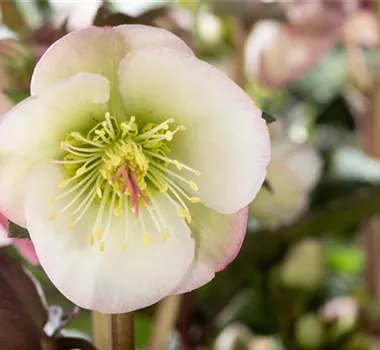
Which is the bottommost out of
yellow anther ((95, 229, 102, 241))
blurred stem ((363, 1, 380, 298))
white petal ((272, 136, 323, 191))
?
blurred stem ((363, 1, 380, 298))

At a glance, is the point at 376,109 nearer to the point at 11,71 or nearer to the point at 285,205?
Result: the point at 285,205

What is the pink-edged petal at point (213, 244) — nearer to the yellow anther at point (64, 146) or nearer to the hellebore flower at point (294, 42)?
the yellow anther at point (64, 146)

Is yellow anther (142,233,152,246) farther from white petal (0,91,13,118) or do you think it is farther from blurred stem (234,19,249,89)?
blurred stem (234,19,249,89)

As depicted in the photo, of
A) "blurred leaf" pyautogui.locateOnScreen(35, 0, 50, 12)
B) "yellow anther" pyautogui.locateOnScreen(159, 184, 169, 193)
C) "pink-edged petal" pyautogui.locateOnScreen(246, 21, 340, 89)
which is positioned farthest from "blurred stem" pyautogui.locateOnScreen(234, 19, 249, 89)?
"yellow anther" pyautogui.locateOnScreen(159, 184, 169, 193)

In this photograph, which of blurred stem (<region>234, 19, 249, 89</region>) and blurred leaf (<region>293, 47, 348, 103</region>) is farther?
blurred leaf (<region>293, 47, 348, 103</region>)

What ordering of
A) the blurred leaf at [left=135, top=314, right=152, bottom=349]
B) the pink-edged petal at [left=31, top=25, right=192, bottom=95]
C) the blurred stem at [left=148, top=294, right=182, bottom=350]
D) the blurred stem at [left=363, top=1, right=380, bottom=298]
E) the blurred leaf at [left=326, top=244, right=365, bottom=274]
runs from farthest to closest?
1. the blurred leaf at [left=326, top=244, right=365, bottom=274]
2. the blurred stem at [left=363, top=1, right=380, bottom=298]
3. the blurred leaf at [left=135, top=314, right=152, bottom=349]
4. the blurred stem at [left=148, top=294, right=182, bottom=350]
5. the pink-edged petal at [left=31, top=25, right=192, bottom=95]

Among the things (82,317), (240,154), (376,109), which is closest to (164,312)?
(82,317)

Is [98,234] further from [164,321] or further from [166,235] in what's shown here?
[164,321]
